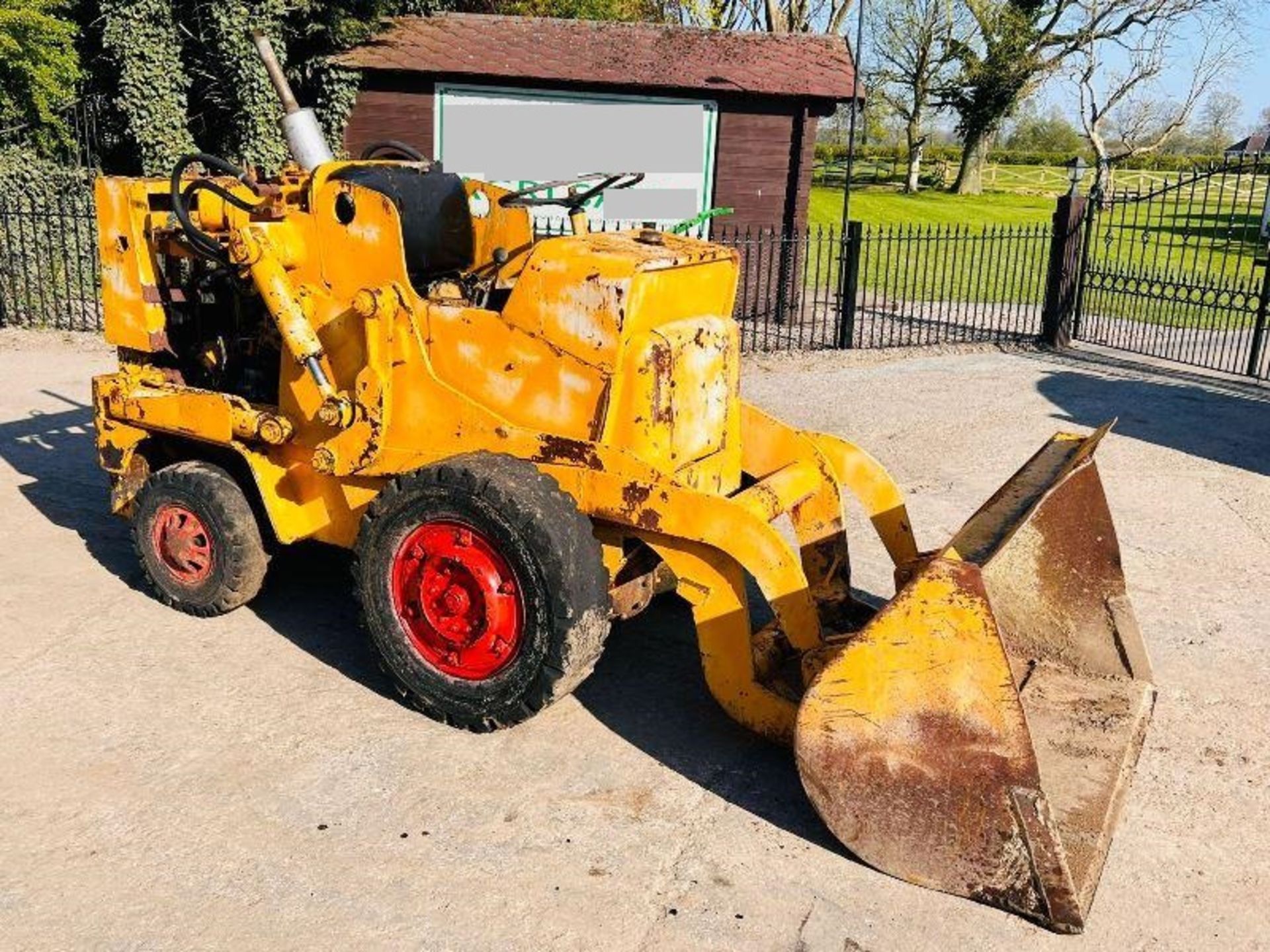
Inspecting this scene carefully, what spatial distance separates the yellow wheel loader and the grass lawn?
21999 millimetres

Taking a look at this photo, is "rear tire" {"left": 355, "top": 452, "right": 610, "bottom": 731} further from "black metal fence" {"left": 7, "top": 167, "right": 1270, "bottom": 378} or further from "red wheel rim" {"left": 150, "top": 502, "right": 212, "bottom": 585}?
"black metal fence" {"left": 7, "top": 167, "right": 1270, "bottom": 378}

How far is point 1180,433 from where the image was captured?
9531 millimetres

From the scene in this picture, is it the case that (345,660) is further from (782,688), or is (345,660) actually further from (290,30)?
(290,30)

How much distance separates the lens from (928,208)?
111 ft

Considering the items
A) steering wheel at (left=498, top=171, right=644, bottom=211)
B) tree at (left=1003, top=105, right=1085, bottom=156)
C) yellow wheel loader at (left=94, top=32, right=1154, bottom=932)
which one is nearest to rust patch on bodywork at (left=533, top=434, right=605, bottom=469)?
yellow wheel loader at (left=94, top=32, right=1154, bottom=932)

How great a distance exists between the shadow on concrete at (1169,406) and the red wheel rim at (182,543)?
23.0 ft

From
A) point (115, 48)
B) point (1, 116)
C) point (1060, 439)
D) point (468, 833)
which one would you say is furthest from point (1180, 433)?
point (1, 116)

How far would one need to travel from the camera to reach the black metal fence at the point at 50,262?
41.5ft

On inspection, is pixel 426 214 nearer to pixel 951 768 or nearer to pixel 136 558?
pixel 136 558

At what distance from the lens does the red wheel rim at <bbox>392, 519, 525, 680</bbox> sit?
428 cm

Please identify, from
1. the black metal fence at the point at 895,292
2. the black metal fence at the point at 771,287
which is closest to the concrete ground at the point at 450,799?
the black metal fence at the point at 895,292

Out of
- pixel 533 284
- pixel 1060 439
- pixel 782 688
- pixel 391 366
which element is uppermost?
pixel 533 284

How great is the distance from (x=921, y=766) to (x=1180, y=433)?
23.2 feet

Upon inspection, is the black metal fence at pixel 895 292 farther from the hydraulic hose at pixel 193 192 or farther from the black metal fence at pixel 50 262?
the hydraulic hose at pixel 193 192
